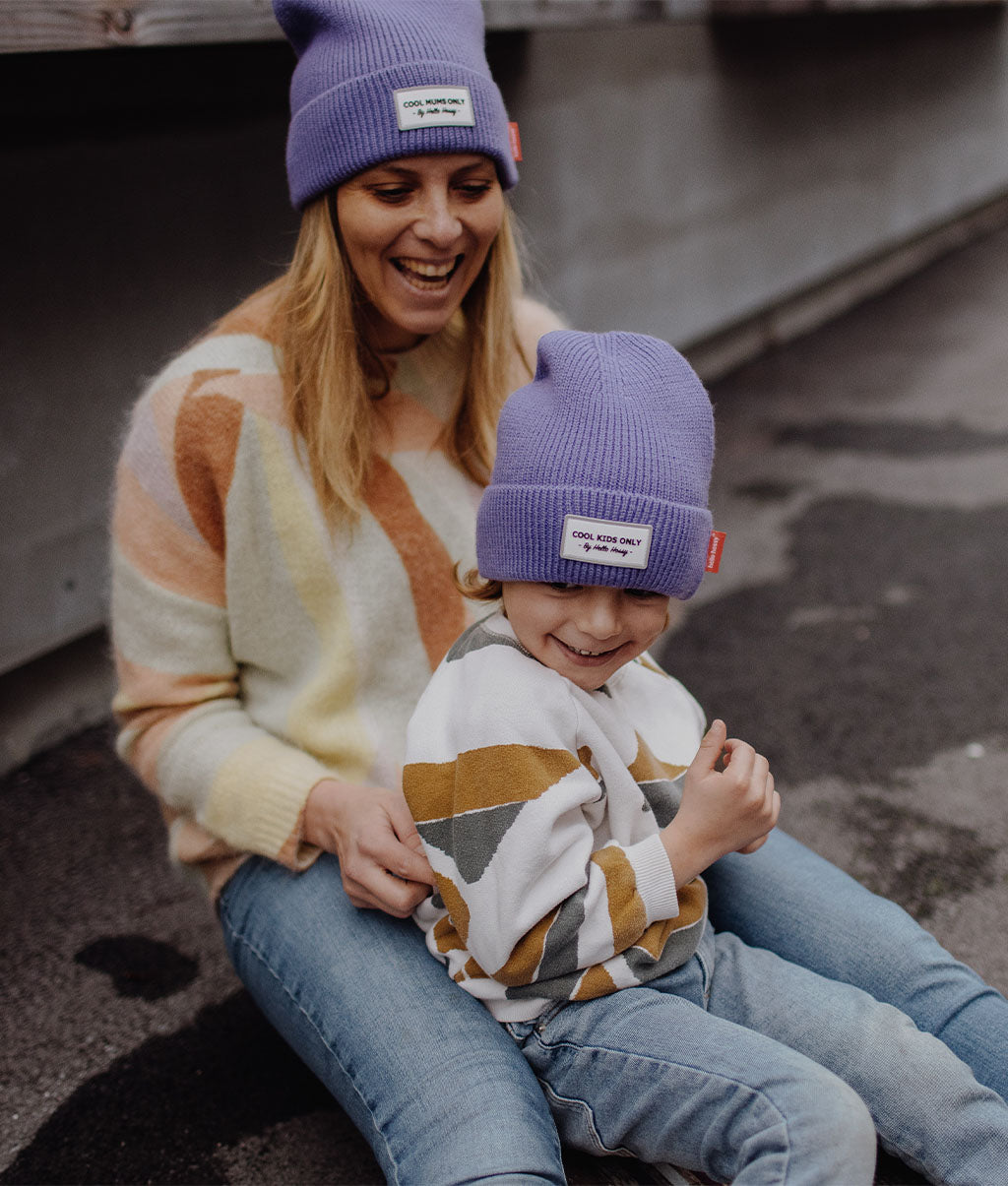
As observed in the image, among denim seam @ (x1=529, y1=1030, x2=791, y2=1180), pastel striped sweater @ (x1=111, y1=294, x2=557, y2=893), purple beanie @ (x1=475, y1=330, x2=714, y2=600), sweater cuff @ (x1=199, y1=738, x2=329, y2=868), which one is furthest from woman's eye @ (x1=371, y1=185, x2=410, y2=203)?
denim seam @ (x1=529, y1=1030, x2=791, y2=1180)

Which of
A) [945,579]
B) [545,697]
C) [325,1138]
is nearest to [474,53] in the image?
[545,697]

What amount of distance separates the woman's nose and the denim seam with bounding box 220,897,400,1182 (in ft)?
3.57

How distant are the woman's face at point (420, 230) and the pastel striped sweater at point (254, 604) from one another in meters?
0.19

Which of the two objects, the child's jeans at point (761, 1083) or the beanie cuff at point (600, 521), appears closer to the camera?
the child's jeans at point (761, 1083)

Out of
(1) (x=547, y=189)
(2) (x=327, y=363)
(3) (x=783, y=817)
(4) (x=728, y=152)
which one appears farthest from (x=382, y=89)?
(4) (x=728, y=152)

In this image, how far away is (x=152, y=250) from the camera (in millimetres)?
3180

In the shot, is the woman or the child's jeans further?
the woman

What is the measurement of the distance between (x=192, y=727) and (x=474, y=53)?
1142 millimetres

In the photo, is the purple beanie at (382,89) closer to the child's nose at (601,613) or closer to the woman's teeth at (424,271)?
the woman's teeth at (424,271)

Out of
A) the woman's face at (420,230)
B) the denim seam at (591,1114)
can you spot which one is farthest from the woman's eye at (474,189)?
the denim seam at (591,1114)

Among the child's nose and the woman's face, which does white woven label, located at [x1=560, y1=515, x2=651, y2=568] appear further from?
the woman's face

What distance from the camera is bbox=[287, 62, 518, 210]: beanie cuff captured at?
5.84ft

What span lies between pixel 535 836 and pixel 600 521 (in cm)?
39

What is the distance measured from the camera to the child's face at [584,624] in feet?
5.11
